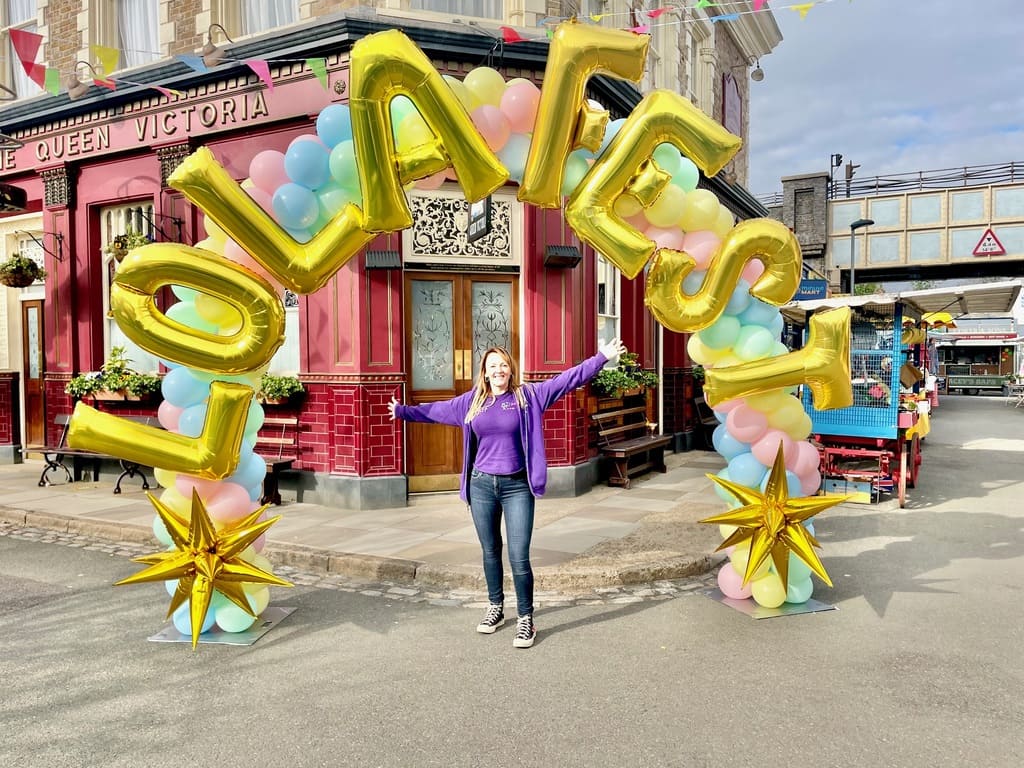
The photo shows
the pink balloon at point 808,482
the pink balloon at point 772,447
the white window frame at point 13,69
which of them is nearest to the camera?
the pink balloon at point 772,447

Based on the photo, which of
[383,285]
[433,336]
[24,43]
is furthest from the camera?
[433,336]

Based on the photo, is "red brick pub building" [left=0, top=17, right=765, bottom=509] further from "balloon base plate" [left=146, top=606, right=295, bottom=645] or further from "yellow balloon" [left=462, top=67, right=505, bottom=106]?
"yellow balloon" [left=462, top=67, right=505, bottom=106]

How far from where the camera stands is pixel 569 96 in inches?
175

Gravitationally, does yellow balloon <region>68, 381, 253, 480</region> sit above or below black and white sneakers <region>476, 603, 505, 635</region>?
above

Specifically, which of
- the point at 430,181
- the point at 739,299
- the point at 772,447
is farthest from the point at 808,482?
the point at 430,181

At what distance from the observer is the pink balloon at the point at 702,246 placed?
4.94 meters

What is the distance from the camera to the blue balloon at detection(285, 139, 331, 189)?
4539 mm

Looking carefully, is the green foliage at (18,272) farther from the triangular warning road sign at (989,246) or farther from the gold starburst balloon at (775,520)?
the triangular warning road sign at (989,246)

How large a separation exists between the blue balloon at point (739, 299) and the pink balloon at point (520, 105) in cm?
181

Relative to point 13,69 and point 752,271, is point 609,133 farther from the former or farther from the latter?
point 13,69

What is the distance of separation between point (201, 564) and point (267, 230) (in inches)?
85.2

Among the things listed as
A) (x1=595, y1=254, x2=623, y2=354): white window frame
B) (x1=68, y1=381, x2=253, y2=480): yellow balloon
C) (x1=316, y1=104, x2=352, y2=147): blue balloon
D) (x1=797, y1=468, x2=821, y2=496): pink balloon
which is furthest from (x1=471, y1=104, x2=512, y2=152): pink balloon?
(x1=595, y1=254, x2=623, y2=354): white window frame

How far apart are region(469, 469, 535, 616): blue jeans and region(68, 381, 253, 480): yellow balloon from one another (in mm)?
1594

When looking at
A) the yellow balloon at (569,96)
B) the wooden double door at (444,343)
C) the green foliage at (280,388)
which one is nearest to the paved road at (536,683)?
the yellow balloon at (569,96)
